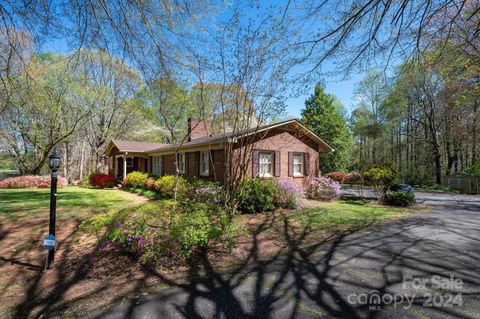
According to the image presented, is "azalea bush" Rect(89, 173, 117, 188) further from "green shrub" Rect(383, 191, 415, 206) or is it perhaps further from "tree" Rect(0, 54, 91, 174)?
"green shrub" Rect(383, 191, 415, 206)

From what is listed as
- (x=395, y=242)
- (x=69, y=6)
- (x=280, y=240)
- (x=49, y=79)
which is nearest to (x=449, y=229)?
(x=395, y=242)

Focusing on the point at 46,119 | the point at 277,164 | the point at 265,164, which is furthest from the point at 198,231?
the point at 46,119

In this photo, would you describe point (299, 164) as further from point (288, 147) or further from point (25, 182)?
point (25, 182)

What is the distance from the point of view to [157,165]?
18.1 metres

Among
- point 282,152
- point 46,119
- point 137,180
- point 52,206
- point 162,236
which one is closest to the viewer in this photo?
point 52,206

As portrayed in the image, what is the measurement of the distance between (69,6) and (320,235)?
6.62m

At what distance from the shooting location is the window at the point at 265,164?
40.9 feet

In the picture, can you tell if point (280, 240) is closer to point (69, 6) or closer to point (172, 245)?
point (172, 245)

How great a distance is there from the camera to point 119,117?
23906mm

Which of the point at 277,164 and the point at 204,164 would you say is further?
the point at 204,164

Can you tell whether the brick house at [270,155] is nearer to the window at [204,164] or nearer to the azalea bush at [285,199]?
the window at [204,164]

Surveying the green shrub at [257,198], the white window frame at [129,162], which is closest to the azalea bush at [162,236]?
the green shrub at [257,198]

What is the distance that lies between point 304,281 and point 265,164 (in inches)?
372

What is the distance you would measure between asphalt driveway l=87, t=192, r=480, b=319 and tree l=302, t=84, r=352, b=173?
2165 centimetres
